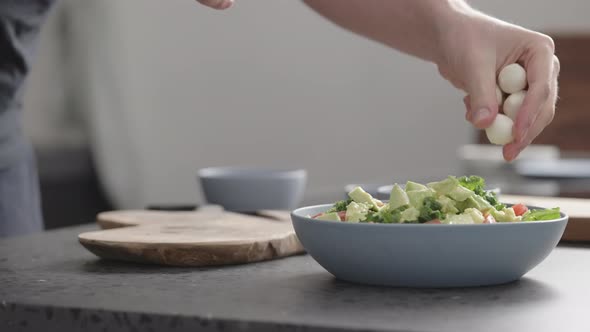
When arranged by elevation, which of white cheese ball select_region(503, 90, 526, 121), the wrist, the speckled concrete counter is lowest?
the speckled concrete counter

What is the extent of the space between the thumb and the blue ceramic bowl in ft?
0.59

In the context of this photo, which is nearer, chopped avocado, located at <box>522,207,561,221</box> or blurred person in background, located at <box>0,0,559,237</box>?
chopped avocado, located at <box>522,207,561,221</box>

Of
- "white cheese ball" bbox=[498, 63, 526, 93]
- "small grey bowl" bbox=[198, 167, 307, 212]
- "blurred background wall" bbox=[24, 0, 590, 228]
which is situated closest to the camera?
"white cheese ball" bbox=[498, 63, 526, 93]

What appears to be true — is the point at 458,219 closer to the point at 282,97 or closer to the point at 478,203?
the point at 478,203

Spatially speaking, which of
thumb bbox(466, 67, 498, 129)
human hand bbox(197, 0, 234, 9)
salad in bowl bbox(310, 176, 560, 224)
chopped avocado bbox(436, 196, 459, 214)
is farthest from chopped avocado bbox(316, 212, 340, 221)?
human hand bbox(197, 0, 234, 9)

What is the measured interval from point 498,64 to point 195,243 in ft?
1.48

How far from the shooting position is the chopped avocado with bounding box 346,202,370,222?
3.22 feet

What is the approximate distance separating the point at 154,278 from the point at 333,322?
30cm

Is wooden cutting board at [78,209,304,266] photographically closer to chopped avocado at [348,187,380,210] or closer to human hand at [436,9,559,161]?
chopped avocado at [348,187,380,210]

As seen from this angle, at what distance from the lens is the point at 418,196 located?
975 millimetres

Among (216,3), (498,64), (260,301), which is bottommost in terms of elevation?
(260,301)

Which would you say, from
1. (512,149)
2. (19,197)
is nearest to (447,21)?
(512,149)

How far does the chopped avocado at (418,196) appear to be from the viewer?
3.18 ft

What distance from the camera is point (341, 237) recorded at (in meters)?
0.93
